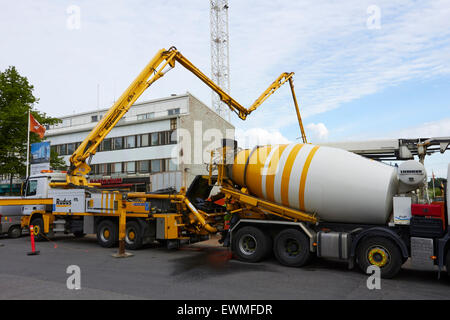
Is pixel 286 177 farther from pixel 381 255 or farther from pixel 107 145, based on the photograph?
pixel 107 145

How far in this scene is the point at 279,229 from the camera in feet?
34.0

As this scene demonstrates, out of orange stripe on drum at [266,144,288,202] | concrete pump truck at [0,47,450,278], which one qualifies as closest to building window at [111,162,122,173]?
concrete pump truck at [0,47,450,278]

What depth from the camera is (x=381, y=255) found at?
8469 mm

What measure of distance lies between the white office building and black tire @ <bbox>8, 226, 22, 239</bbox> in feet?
45.0

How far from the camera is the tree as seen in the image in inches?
946

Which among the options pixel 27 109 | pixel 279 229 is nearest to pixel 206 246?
pixel 279 229

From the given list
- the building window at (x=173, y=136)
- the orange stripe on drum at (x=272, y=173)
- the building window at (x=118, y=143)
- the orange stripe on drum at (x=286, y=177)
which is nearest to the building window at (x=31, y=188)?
the orange stripe on drum at (x=272, y=173)

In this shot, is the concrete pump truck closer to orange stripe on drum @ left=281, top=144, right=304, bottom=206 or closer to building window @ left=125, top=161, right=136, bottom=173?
orange stripe on drum @ left=281, top=144, right=304, bottom=206

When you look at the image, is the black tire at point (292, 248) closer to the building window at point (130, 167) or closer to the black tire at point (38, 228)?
the black tire at point (38, 228)

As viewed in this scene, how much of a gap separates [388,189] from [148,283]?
20.3ft

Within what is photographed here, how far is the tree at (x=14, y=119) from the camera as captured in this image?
24038 millimetres

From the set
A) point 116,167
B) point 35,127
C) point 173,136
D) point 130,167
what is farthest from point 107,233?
point 116,167

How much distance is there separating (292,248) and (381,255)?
2.35 m
